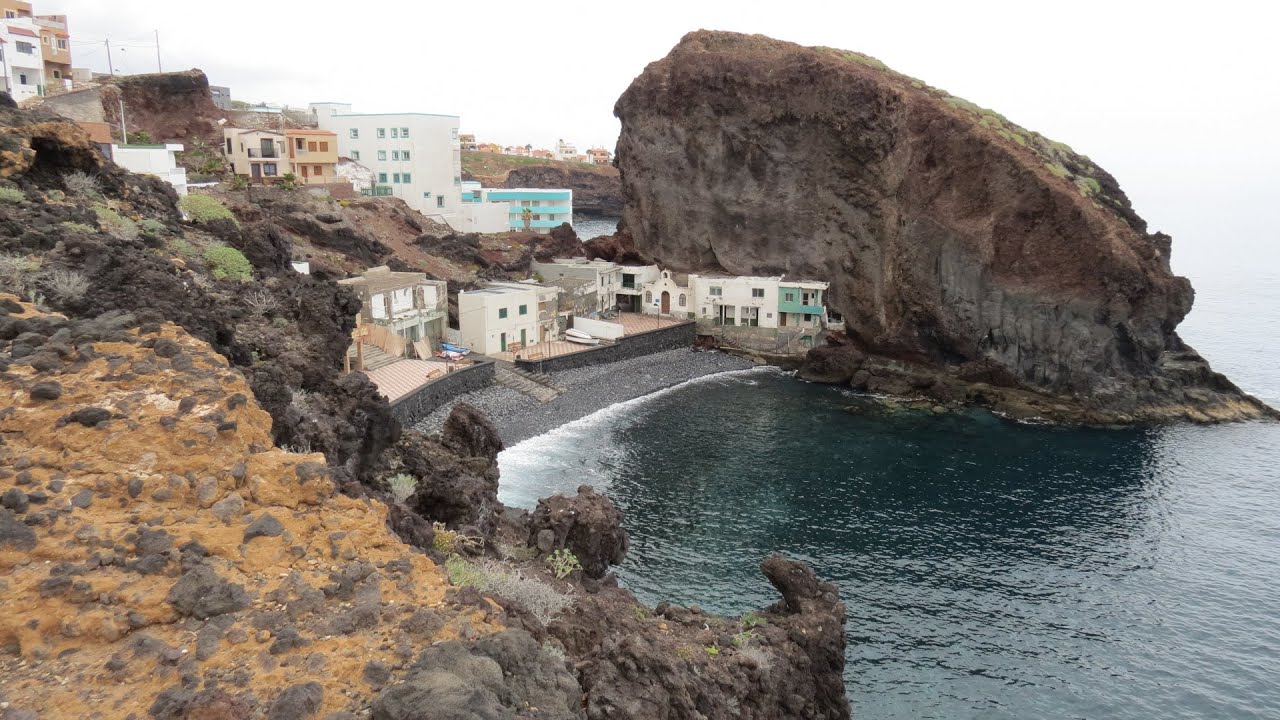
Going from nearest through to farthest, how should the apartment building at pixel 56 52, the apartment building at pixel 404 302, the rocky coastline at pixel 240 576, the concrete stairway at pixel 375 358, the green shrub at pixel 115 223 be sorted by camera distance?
the rocky coastline at pixel 240 576 < the green shrub at pixel 115 223 < the concrete stairway at pixel 375 358 < the apartment building at pixel 404 302 < the apartment building at pixel 56 52

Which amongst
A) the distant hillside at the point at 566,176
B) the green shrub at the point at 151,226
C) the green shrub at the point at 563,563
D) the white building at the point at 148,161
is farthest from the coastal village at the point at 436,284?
the distant hillside at the point at 566,176

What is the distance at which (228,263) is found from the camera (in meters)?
27.4

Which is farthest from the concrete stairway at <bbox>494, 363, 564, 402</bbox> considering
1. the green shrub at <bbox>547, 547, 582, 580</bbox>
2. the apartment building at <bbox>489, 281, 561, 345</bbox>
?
the green shrub at <bbox>547, 547, 582, 580</bbox>

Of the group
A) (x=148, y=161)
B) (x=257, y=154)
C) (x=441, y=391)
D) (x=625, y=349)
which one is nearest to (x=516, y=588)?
(x=441, y=391)

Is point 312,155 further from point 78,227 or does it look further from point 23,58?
point 78,227

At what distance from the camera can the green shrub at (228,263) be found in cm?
2653

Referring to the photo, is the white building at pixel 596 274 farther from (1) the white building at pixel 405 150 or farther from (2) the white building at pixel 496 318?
(1) the white building at pixel 405 150

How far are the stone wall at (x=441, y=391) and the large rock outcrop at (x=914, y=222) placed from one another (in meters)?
29.2

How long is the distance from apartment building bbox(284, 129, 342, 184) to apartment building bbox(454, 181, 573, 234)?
76.6 feet

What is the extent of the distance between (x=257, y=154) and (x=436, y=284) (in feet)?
83.9

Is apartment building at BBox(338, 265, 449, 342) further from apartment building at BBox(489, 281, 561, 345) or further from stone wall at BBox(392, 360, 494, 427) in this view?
apartment building at BBox(489, 281, 561, 345)

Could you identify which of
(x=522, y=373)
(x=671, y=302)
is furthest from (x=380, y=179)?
(x=522, y=373)

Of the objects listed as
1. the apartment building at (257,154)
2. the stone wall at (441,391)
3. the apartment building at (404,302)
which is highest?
the apartment building at (257,154)

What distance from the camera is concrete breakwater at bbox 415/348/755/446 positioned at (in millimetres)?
45375
